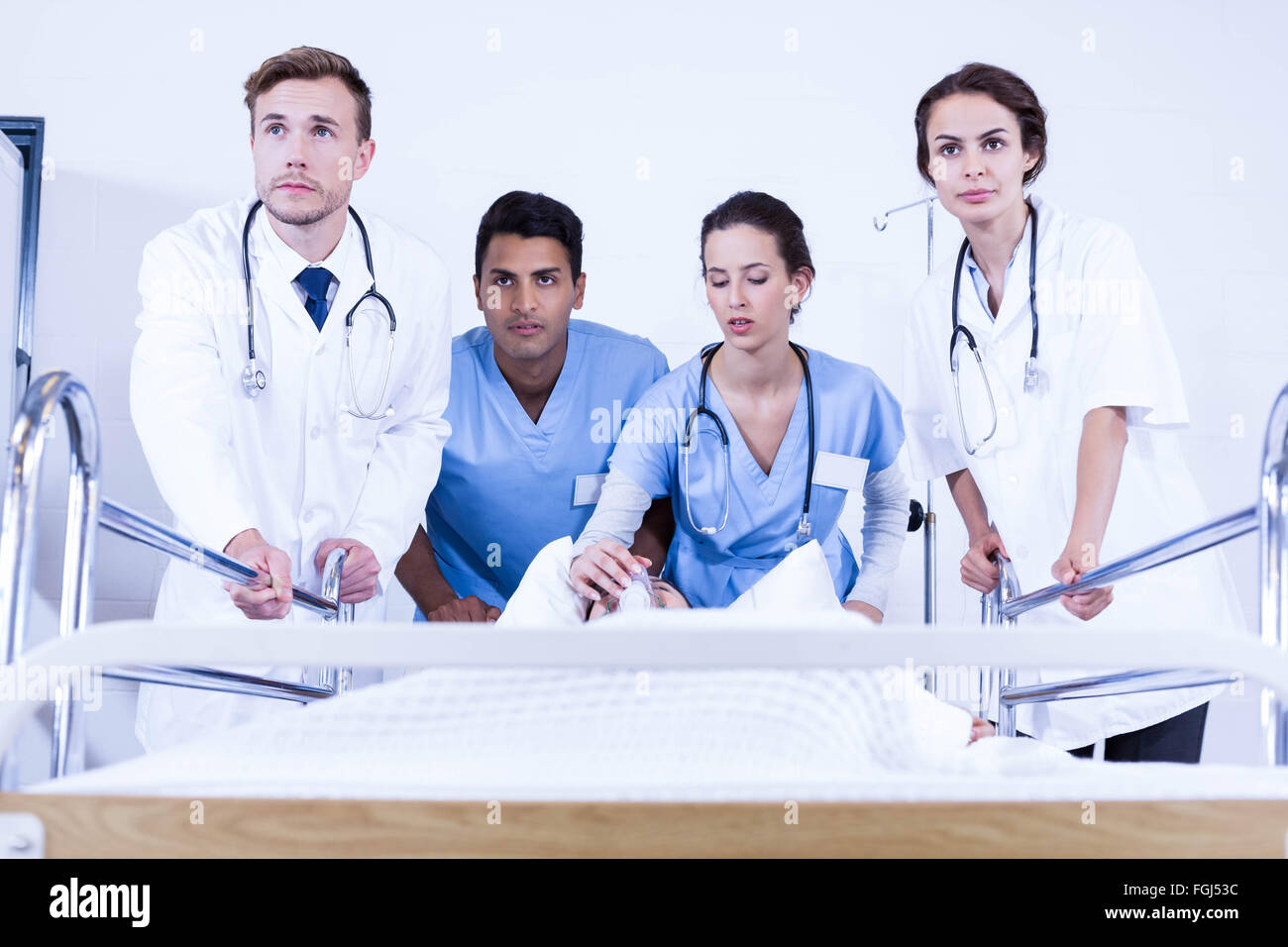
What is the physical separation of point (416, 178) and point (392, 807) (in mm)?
1700

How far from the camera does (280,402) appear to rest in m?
1.90

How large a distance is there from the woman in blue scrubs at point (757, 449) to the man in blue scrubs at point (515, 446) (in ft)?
0.30

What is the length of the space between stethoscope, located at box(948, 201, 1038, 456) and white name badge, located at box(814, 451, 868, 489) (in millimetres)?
191

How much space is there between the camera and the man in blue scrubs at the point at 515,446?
2.03 meters

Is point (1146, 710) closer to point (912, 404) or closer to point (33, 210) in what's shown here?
point (912, 404)

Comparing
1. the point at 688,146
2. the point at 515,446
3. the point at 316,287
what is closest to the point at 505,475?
the point at 515,446

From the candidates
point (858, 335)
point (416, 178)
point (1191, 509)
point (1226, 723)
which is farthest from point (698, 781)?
point (1226, 723)

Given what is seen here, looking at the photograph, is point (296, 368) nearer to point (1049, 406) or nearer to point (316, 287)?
point (316, 287)

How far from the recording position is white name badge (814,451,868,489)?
6.30 feet

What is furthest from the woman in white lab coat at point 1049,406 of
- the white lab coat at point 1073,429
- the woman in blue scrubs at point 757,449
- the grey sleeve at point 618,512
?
the grey sleeve at point 618,512

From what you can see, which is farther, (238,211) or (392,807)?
(238,211)

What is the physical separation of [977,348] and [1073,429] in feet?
0.69

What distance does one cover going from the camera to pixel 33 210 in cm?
211
